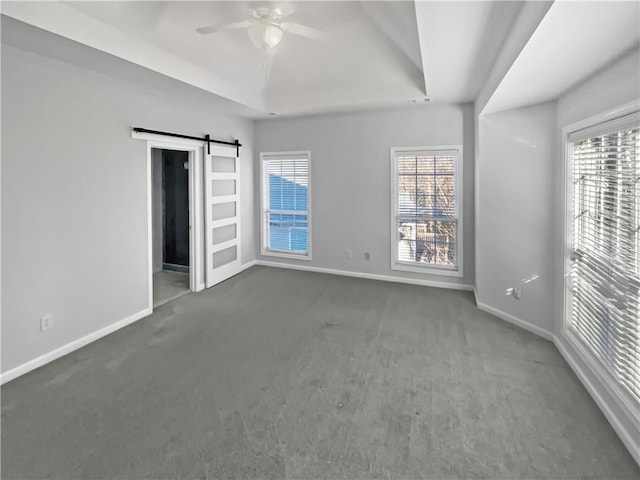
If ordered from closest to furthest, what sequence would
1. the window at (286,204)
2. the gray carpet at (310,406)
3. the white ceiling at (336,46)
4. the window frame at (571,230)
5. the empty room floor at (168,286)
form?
the gray carpet at (310,406)
the window frame at (571,230)
the white ceiling at (336,46)
the empty room floor at (168,286)
the window at (286,204)

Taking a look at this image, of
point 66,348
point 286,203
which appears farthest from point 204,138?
point 66,348

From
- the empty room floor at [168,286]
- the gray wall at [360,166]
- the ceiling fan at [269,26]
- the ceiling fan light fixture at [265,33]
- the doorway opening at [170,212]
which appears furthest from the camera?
the doorway opening at [170,212]

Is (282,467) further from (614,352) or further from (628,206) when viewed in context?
(628,206)

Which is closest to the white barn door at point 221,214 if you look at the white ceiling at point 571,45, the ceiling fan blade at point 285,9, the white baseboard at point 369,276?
the white baseboard at point 369,276

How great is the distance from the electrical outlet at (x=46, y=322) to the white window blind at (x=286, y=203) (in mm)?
3483

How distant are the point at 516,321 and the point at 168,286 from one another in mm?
4480

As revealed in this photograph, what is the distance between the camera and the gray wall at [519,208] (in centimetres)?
328

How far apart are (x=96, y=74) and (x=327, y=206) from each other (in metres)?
3.34

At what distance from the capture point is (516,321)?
360cm

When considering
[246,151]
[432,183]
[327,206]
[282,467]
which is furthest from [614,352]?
[246,151]

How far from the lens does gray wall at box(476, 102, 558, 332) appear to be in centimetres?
328

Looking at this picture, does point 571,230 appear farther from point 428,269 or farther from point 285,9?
point 285,9

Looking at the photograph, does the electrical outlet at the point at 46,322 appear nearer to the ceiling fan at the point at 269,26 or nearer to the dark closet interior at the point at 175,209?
Answer: the ceiling fan at the point at 269,26

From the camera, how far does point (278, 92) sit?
4.93 meters
